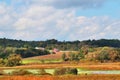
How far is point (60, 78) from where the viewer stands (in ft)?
157

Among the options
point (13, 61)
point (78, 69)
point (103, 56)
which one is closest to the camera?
point (78, 69)

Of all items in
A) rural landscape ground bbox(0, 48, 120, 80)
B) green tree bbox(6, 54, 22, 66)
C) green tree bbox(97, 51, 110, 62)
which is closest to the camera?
rural landscape ground bbox(0, 48, 120, 80)

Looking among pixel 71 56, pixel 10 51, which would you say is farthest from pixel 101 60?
pixel 10 51

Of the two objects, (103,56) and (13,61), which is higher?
(103,56)

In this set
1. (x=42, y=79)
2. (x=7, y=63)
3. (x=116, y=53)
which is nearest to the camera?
(x=42, y=79)

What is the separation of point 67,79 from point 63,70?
18.0 meters

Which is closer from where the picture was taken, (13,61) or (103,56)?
(13,61)

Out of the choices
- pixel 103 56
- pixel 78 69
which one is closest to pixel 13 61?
pixel 103 56

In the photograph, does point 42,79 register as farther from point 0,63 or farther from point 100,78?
point 0,63

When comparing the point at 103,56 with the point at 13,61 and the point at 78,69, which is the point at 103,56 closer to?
the point at 13,61

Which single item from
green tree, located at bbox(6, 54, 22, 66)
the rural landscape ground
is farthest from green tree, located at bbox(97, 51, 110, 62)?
green tree, located at bbox(6, 54, 22, 66)

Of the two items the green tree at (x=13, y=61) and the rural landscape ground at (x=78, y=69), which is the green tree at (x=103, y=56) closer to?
the rural landscape ground at (x=78, y=69)

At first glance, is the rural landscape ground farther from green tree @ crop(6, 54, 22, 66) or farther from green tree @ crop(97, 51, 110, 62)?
green tree @ crop(97, 51, 110, 62)

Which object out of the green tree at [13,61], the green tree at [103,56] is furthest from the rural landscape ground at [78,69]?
the green tree at [103,56]
